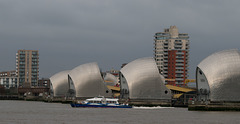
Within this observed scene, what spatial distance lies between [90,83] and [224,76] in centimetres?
4733

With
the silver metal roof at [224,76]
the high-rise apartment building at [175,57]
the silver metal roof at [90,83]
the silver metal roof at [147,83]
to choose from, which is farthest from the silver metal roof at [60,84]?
the silver metal roof at [224,76]

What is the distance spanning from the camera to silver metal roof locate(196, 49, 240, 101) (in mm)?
85500

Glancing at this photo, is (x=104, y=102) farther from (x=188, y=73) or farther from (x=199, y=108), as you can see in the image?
(x=188, y=73)

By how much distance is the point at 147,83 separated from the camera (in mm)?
107625

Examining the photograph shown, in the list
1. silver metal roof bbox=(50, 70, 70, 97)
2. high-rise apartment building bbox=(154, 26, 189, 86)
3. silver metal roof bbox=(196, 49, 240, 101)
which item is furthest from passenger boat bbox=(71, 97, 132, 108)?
high-rise apartment building bbox=(154, 26, 189, 86)

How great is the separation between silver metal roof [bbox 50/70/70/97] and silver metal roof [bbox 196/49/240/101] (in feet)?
221

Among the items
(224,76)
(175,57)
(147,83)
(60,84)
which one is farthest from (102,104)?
(175,57)

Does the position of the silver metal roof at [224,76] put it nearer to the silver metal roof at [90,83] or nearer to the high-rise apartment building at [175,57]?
the silver metal roof at [90,83]

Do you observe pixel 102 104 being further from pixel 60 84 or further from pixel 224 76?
pixel 60 84

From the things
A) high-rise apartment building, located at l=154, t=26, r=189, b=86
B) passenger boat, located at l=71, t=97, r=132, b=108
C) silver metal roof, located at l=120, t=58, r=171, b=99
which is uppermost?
high-rise apartment building, located at l=154, t=26, r=189, b=86

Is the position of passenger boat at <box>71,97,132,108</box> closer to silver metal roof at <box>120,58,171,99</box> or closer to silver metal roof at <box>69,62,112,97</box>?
silver metal roof at <box>120,58,171,99</box>

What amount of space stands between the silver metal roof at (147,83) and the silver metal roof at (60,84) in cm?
4270

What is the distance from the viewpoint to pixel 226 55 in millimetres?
86812

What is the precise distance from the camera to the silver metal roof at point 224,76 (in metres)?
85.5
